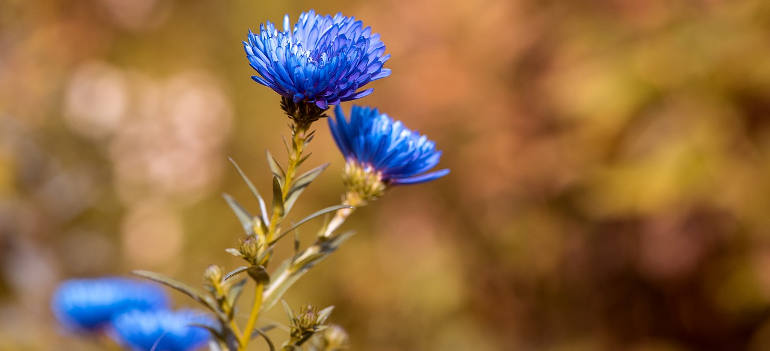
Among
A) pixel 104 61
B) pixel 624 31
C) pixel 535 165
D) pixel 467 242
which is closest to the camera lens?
pixel 624 31

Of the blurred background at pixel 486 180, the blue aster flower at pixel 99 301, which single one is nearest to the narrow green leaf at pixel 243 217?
the blue aster flower at pixel 99 301

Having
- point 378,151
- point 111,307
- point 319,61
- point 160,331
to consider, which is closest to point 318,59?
point 319,61

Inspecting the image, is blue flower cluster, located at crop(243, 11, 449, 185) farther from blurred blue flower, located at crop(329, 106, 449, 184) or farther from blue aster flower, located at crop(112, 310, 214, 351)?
blue aster flower, located at crop(112, 310, 214, 351)

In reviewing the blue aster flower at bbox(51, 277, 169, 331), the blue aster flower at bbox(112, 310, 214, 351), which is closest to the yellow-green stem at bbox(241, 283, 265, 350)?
the blue aster flower at bbox(112, 310, 214, 351)

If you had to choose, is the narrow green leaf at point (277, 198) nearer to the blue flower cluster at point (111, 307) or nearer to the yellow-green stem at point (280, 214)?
the yellow-green stem at point (280, 214)

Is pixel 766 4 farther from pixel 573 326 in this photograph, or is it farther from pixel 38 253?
pixel 38 253

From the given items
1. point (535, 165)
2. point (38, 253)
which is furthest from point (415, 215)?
point (38, 253)
